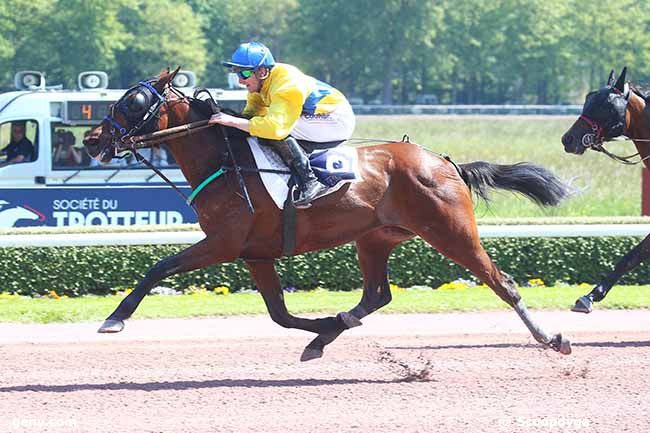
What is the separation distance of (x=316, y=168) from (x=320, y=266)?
383cm

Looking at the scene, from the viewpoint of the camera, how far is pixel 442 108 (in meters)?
47.2

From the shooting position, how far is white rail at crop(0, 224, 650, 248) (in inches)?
412

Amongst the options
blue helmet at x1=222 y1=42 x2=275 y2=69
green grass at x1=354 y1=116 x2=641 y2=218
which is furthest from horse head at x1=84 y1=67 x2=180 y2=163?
green grass at x1=354 y1=116 x2=641 y2=218

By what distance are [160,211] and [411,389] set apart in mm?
7211

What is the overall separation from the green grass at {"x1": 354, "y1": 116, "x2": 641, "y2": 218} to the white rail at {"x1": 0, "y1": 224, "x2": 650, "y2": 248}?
14.9 inches

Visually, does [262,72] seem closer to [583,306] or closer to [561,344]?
[561,344]

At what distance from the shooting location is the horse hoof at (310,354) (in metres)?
7.36

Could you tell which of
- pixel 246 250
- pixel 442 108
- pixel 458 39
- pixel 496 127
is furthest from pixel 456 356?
pixel 458 39

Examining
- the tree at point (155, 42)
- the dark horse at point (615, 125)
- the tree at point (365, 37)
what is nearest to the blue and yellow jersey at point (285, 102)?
the dark horse at point (615, 125)

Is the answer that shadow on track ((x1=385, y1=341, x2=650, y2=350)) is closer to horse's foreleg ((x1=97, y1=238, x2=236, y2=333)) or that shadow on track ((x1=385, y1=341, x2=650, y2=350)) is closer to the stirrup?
the stirrup

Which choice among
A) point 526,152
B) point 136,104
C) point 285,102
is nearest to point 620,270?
point 285,102

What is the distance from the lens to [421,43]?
→ 222ft

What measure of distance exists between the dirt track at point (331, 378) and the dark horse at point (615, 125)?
63 cm

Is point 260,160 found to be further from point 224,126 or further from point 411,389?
point 411,389
